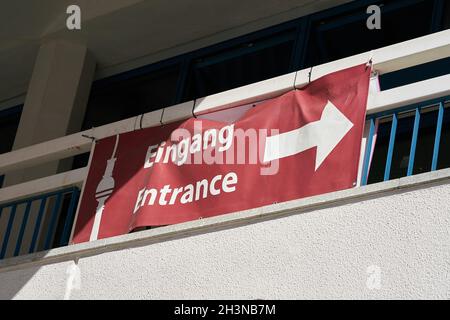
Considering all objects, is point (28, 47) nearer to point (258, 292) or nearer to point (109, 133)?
point (109, 133)

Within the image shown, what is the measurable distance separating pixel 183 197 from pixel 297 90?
96 cm

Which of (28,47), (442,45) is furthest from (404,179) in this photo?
(28,47)

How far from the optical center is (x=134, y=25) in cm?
906

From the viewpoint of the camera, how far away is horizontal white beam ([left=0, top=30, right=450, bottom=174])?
19.2 feet

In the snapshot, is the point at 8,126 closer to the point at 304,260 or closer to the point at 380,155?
the point at 380,155

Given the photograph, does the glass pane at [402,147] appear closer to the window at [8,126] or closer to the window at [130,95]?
the window at [130,95]

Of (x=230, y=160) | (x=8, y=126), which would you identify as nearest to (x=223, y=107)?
(x=230, y=160)

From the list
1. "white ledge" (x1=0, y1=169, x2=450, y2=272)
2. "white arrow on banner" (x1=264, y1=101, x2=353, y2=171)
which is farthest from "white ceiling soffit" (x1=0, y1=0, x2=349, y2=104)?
"white ledge" (x1=0, y1=169, x2=450, y2=272)

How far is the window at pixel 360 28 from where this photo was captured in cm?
793

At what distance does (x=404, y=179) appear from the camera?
17.7 feet

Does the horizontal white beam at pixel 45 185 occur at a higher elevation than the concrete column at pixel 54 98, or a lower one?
lower

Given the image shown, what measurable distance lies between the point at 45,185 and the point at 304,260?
251cm

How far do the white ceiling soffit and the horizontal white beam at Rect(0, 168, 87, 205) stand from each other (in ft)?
6.99

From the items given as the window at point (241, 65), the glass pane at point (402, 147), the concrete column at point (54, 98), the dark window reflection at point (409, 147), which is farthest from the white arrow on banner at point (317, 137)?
the concrete column at point (54, 98)
